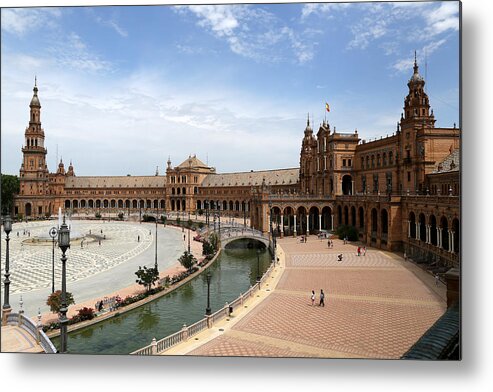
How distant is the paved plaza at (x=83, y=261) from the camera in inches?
910

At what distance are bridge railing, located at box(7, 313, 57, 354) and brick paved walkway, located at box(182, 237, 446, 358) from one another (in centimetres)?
443

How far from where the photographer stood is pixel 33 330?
1280 centimetres

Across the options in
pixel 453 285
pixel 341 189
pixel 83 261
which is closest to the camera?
pixel 453 285

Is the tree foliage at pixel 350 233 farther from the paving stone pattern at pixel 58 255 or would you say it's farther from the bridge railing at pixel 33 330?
the bridge railing at pixel 33 330

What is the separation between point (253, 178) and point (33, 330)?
68.2 m

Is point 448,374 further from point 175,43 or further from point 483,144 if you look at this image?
point 175,43

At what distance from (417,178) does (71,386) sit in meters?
31.1

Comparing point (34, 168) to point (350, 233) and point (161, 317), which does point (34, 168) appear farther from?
point (350, 233)

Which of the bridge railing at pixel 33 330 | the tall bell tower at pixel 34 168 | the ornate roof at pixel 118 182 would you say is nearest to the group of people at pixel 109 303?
the bridge railing at pixel 33 330

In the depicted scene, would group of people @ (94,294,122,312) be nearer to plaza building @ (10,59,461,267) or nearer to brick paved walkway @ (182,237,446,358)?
brick paved walkway @ (182,237,446,358)

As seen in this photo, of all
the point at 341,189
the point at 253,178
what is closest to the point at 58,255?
the point at 341,189

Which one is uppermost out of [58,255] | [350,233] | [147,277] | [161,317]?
[350,233]

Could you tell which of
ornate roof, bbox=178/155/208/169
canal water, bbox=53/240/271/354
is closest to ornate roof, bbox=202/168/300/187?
ornate roof, bbox=178/155/208/169

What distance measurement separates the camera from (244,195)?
7881 centimetres
